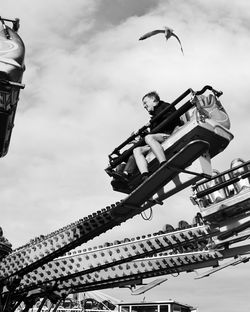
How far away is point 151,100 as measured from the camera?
296 inches

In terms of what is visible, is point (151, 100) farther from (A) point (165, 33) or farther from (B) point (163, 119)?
(A) point (165, 33)

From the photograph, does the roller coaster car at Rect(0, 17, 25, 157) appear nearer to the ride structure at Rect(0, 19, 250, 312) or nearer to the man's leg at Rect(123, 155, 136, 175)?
the ride structure at Rect(0, 19, 250, 312)

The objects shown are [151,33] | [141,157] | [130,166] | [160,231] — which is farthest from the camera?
[160,231]

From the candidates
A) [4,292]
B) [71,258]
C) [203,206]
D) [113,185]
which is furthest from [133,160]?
[4,292]

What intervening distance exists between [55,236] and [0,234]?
186 cm

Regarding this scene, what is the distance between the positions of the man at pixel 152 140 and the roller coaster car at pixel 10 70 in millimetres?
1898

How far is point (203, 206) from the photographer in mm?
10266

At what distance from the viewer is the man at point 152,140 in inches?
280

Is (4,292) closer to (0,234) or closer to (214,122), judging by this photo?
(0,234)

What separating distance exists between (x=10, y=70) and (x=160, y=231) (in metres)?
5.27

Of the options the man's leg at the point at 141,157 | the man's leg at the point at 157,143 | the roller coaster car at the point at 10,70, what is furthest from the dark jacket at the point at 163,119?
the roller coaster car at the point at 10,70

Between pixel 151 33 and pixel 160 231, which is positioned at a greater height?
pixel 151 33

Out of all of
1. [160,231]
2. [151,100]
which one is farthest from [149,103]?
[160,231]

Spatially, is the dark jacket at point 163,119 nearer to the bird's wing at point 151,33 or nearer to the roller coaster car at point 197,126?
the roller coaster car at point 197,126
